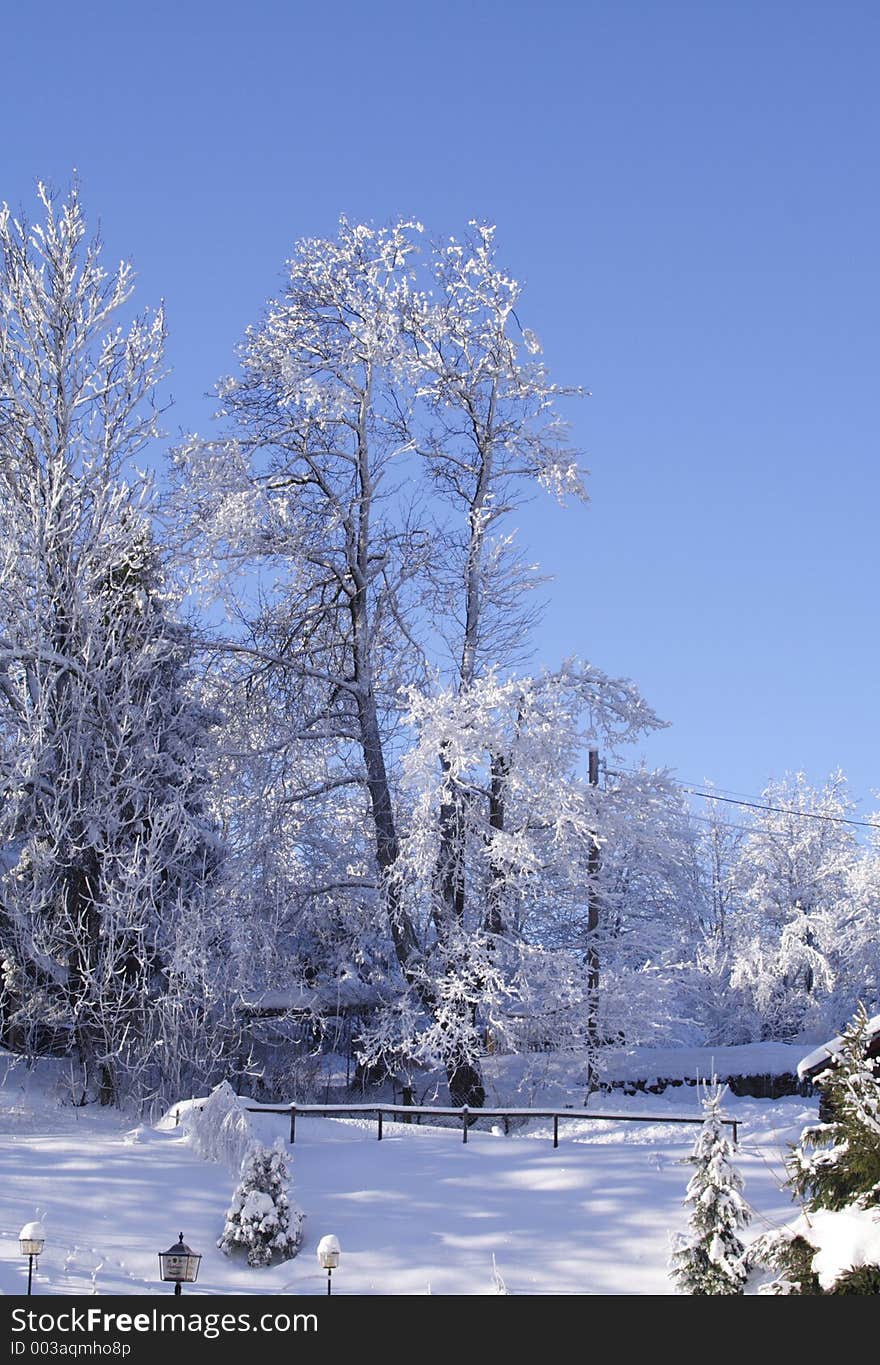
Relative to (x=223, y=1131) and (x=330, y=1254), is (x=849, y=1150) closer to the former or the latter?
(x=330, y=1254)

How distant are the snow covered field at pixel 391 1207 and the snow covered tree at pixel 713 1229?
2.26 ft

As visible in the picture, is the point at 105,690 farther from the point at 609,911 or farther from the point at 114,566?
the point at 609,911

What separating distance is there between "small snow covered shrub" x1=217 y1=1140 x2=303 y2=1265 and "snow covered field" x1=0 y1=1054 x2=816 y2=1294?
17 centimetres

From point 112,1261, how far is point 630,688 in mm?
13911

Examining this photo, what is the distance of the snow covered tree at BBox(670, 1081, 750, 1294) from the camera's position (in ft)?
36.0

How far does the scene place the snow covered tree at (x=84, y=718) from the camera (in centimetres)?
2262

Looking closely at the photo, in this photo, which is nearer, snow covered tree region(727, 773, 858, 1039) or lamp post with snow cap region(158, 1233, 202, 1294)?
lamp post with snow cap region(158, 1233, 202, 1294)

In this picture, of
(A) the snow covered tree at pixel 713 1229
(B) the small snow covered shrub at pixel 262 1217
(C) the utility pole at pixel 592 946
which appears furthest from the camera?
(C) the utility pole at pixel 592 946

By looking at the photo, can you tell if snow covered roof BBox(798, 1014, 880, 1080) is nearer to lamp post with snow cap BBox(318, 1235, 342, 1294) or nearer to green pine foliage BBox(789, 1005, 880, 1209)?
green pine foliage BBox(789, 1005, 880, 1209)

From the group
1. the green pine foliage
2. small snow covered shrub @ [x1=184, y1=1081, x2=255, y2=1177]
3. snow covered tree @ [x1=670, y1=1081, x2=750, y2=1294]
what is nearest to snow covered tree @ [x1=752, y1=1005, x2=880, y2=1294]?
the green pine foliage

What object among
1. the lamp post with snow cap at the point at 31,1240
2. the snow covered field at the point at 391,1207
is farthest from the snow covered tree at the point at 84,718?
the lamp post with snow cap at the point at 31,1240

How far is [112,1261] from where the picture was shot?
1300 centimetres

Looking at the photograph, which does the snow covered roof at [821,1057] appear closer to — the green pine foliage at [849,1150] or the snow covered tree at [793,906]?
Answer: the green pine foliage at [849,1150]
